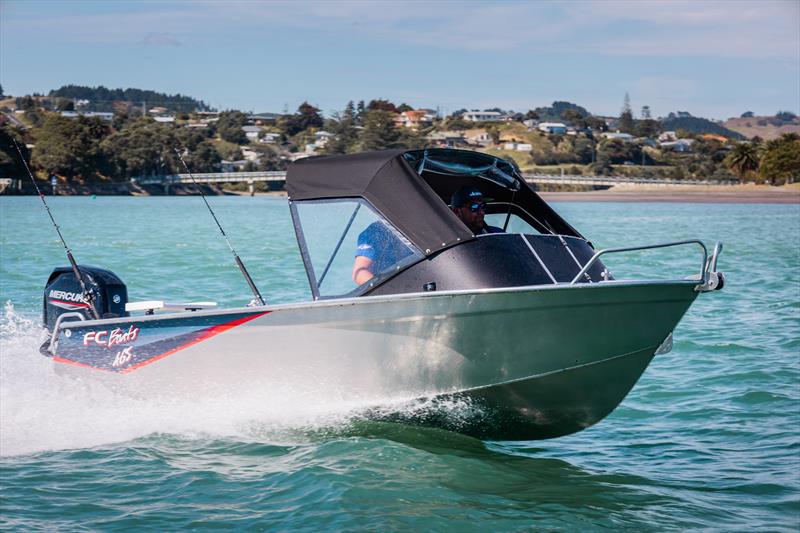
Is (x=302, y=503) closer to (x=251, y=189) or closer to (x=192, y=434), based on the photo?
(x=192, y=434)

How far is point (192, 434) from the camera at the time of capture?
8422 mm

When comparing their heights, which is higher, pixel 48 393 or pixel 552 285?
pixel 552 285

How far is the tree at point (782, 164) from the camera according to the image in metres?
106

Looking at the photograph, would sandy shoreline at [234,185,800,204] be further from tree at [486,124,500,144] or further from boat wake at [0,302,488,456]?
boat wake at [0,302,488,456]

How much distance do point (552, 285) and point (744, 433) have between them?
10.3 ft

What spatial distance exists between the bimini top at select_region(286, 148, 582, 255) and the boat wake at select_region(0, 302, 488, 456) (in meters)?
1.38

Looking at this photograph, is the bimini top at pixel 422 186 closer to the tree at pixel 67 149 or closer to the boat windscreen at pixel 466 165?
the boat windscreen at pixel 466 165

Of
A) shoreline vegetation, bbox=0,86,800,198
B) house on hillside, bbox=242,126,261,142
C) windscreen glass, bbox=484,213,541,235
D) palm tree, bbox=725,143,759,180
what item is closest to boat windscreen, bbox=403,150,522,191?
windscreen glass, bbox=484,213,541,235

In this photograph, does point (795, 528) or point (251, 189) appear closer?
point (795, 528)

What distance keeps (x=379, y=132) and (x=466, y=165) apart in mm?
122442

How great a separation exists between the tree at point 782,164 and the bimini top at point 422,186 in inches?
4150

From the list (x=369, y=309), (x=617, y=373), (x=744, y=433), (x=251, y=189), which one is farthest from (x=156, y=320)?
(x=251, y=189)

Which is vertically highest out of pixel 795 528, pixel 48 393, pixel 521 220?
pixel 521 220

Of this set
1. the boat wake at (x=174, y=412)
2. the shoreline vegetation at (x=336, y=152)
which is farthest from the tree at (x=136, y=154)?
the boat wake at (x=174, y=412)
